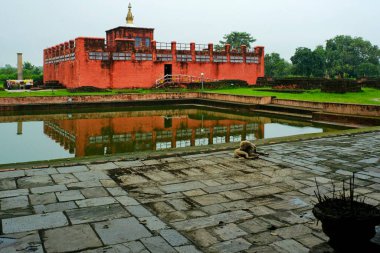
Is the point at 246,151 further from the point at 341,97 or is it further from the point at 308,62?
the point at 308,62

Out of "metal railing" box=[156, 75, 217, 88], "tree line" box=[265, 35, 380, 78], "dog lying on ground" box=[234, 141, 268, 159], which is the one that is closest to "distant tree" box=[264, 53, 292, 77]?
"tree line" box=[265, 35, 380, 78]

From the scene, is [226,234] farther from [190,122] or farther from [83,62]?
[83,62]

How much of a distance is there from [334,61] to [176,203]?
5491 cm

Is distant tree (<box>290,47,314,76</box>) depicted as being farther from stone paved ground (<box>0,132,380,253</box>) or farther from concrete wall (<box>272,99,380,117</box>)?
stone paved ground (<box>0,132,380,253</box>)

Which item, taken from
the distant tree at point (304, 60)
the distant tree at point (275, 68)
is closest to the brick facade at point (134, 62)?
the distant tree at point (304, 60)

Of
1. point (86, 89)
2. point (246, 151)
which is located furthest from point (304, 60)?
point (246, 151)

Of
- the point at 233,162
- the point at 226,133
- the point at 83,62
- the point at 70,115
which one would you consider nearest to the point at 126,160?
the point at 233,162

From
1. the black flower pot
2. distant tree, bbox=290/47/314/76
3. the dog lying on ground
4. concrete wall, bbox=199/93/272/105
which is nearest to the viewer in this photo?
the black flower pot

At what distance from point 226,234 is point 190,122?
11.8 m

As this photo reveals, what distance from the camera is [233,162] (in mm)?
6816

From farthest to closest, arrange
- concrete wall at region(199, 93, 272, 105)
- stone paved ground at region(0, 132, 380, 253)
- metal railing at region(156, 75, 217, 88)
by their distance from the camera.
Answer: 1. metal railing at region(156, 75, 217, 88)
2. concrete wall at region(199, 93, 272, 105)
3. stone paved ground at region(0, 132, 380, 253)

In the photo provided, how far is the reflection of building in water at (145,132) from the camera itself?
10750 millimetres

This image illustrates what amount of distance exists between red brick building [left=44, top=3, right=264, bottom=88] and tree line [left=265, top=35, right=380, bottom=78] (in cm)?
1322

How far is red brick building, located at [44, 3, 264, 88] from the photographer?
90.6 feet
